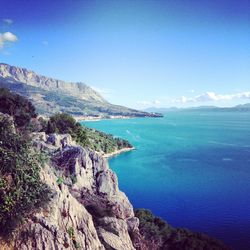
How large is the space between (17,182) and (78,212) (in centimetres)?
402

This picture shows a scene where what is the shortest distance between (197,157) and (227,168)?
15542mm

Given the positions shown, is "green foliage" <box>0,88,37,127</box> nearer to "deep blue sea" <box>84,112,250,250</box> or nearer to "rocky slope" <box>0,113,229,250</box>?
"rocky slope" <box>0,113,229,250</box>

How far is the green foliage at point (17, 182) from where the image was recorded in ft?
49.4

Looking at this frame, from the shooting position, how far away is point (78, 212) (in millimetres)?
18344

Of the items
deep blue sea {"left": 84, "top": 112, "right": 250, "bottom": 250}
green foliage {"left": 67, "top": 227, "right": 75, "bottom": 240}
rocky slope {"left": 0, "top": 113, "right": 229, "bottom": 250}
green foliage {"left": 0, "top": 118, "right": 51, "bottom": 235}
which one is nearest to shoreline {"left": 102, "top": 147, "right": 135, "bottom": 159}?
deep blue sea {"left": 84, "top": 112, "right": 250, "bottom": 250}

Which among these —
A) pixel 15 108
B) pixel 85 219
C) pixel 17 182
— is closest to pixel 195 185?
pixel 15 108

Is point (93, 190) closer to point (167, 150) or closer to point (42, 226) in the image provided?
point (42, 226)

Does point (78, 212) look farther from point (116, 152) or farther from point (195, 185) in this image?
point (116, 152)

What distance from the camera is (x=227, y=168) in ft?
238

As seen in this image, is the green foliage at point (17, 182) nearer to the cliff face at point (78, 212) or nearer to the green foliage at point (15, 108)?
the cliff face at point (78, 212)

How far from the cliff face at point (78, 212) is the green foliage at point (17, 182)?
57 cm

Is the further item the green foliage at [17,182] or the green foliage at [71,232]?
the green foliage at [71,232]

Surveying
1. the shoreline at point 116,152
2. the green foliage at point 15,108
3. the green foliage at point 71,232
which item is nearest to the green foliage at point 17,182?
the green foliage at point 71,232

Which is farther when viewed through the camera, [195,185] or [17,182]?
[195,185]
